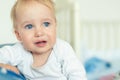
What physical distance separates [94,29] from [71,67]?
76.0 inches

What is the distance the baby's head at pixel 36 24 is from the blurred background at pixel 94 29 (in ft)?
3.90

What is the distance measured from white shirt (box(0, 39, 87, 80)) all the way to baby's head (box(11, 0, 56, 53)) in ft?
0.15

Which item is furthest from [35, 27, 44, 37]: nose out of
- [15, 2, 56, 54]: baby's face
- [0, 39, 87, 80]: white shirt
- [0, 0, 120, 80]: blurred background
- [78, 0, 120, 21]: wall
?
[78, 0, 120, 21]: wall

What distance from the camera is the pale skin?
3.04ft

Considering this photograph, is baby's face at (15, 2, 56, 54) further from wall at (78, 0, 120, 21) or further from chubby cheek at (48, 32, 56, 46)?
wall at (78, 0, 120, 21)

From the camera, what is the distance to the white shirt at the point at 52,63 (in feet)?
3.14

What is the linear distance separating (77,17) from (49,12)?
873 mm

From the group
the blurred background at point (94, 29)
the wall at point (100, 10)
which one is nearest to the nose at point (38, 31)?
the blurred background at point (94, 29)

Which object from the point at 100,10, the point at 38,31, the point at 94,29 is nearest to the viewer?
the point at 38,31

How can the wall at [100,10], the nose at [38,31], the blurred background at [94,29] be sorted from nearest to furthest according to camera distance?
the nose at [38,31], the blurred background at [94,29], the wall at [100,10]

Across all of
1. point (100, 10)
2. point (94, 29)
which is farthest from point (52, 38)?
point (100, 10)

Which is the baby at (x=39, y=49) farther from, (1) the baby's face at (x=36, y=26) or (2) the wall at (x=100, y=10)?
(2) the wall at (x=100, y=10)

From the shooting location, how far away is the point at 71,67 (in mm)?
954

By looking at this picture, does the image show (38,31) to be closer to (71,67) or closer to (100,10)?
(71,67)
